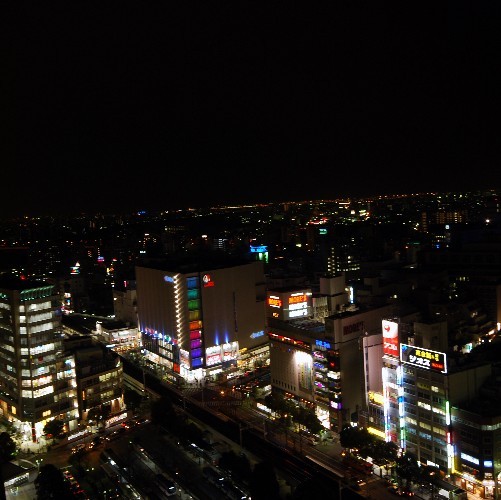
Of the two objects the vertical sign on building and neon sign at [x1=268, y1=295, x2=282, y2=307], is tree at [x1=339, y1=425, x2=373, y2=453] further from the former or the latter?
neon sign at [x1=268, y1=295, x2=282, y2=307]

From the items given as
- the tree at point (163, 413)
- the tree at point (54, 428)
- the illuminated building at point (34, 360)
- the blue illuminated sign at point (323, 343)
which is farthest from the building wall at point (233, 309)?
the tree at point (54, 428)

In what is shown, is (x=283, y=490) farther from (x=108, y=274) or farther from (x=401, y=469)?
(x=108, y=274)

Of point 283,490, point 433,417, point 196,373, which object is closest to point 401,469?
point 433,417

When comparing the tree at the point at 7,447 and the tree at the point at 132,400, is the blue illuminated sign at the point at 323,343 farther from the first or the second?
the tree at the point at 7,447

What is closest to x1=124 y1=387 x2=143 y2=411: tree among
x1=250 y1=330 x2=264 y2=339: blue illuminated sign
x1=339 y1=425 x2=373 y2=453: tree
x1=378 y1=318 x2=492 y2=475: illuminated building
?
x1=250 y1=330 x2=264 y2=339: blue illuminated sign

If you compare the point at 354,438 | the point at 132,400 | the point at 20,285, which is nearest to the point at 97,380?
the point at 132,400

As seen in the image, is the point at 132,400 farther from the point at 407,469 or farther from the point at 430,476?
the point at 430,476
